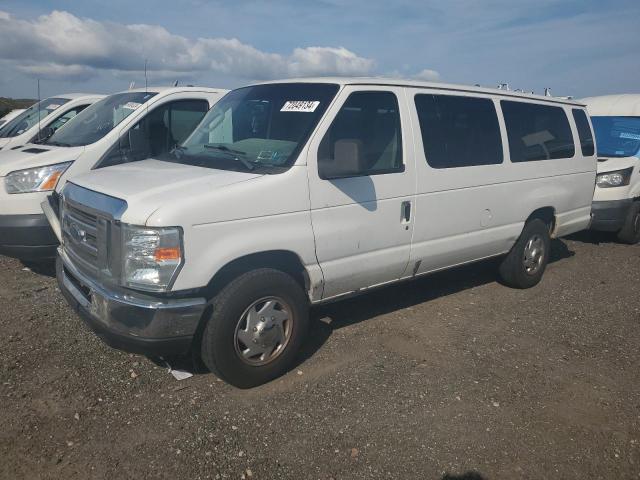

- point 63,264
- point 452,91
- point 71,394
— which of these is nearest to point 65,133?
Answer: point 63,264

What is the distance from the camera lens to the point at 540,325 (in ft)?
16.4

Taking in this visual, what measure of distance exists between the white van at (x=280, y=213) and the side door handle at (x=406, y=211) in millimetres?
17

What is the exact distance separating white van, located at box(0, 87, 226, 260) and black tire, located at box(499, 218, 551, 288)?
3658 mm

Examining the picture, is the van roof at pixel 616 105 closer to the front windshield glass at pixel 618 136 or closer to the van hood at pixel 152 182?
the front windshield glass at pixel 618 136

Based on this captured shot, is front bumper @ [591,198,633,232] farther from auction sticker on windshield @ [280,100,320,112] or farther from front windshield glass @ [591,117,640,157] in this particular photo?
auction sticker on windshield @ [280,100,320,112]

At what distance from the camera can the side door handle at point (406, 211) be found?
427cm

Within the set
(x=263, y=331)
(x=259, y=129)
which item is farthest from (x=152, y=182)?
(x=263, y=331)

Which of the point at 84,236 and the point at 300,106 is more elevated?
the point at 300,106

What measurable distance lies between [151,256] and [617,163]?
284 inches

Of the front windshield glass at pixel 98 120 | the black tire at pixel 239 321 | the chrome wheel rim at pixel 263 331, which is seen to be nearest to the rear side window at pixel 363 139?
the black tire at pixel 239 321

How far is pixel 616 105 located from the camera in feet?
28.7

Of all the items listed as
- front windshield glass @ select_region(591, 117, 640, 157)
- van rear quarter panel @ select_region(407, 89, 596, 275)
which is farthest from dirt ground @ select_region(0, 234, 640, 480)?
front windshield glass @ select_region(591, 117, 640, 157)

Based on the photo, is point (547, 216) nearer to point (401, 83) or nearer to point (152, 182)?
point (401, 83)

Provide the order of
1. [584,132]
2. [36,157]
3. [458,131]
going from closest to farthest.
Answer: [458,131]
[36,157]
[584,132]
